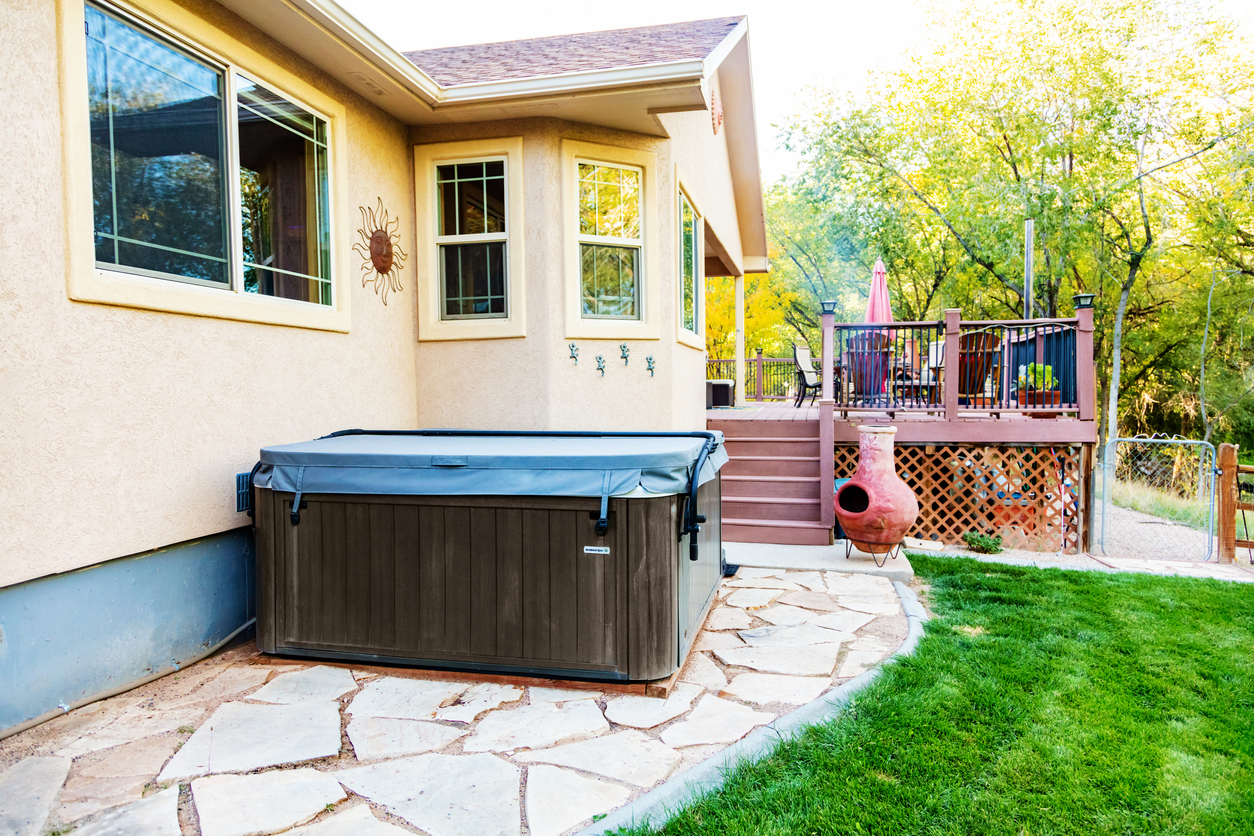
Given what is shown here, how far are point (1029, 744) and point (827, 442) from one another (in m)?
4.42

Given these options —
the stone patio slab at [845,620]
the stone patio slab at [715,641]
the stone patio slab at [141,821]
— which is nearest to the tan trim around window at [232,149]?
the stone patio slab at [141,821]

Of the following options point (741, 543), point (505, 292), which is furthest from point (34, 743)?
point (741, 543)

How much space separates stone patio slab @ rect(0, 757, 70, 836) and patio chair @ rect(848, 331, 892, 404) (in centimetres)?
740

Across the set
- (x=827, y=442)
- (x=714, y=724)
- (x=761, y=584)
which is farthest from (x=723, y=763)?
(x=827, y=442)

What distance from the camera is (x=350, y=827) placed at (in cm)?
228

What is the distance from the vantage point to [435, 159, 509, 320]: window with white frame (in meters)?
5.79

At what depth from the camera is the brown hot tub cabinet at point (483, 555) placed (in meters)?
3.25

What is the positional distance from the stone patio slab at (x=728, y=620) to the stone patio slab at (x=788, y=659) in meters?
0.37

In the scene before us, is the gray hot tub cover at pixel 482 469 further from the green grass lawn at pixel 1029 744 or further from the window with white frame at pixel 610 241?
the window with white frame at pixel 610 241

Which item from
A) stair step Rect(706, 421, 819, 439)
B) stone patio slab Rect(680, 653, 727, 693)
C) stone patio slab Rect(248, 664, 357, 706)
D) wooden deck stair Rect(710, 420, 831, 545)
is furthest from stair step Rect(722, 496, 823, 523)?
stone patio slab Rect(248, 664, 357, 706)

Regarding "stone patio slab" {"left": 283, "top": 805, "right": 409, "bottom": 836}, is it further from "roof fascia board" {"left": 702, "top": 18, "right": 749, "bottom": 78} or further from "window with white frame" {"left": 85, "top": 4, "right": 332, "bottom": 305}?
"roof fascia board" {"left": 702, "top": 18, "right": 749, "bottom": 78}

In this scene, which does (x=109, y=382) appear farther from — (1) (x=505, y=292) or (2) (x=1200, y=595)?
(2) (x=1200, y=595)

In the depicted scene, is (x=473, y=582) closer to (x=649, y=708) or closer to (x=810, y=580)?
(x=649, y=708)

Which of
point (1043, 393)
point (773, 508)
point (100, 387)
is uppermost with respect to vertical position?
point (100, 387)
